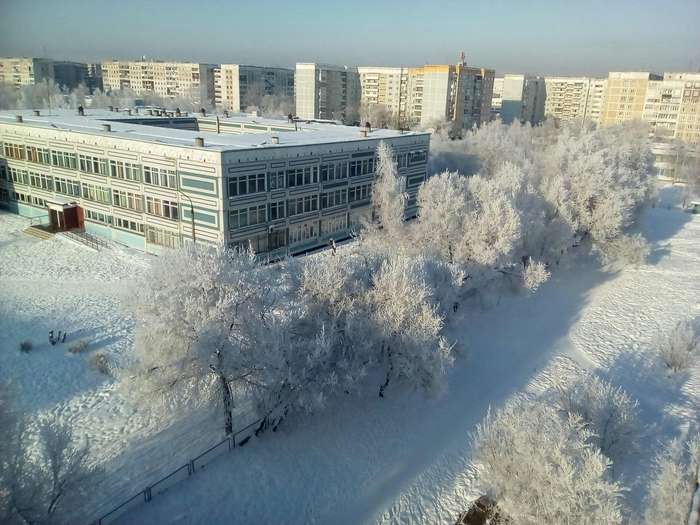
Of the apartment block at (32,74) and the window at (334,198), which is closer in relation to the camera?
the window at (334,198)

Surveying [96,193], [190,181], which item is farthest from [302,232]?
[96,193]

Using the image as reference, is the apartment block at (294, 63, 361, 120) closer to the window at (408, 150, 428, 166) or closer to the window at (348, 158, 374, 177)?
the window at (408, 150, 428, 166)

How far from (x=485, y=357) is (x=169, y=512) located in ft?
55.0

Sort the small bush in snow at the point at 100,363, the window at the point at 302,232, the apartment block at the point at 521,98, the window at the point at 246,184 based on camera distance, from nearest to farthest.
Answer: the small bush in snow at the point at 100,363 < the window at the point at 246,184 < the window at the point at 302,232 < the apartment block at the point at 521,98

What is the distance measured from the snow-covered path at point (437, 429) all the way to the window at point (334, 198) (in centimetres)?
1359

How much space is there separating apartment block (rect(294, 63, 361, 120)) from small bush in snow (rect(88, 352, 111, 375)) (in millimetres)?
78060

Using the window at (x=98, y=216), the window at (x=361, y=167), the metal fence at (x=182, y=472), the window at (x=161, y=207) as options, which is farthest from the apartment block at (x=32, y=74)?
the metal fence at (x=182, y=472)

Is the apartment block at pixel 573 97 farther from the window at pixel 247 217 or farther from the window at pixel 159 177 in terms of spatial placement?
the window at pixel 159 177

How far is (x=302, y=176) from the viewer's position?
118ft

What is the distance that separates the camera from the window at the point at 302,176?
34859 millimetres

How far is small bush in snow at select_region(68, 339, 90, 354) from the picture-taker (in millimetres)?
22312

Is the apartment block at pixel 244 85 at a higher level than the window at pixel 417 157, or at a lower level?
higher

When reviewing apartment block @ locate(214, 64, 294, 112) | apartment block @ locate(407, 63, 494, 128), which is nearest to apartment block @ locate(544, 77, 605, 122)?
apartment block @ locate(407, 63, 494, 128)

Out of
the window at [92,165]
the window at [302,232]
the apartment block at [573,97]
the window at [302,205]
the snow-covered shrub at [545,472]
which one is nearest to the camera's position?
the snow-covered shrub at [545,472]
